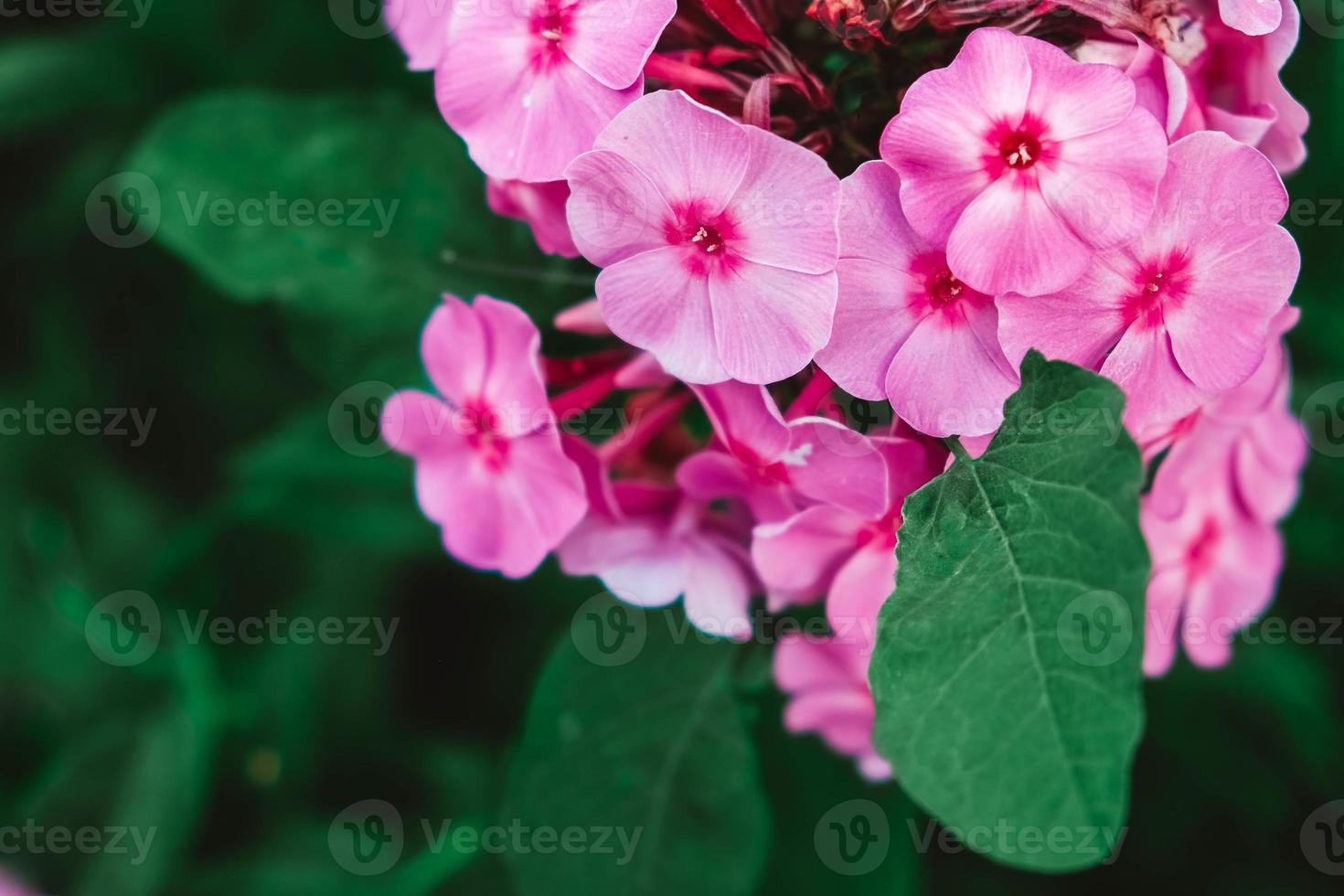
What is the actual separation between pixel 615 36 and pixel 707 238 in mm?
107

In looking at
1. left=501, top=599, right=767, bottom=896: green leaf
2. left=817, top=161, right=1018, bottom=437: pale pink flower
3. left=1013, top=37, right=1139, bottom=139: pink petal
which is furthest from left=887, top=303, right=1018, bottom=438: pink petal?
left=501, top=599, right=767, bottom=896: green leaf

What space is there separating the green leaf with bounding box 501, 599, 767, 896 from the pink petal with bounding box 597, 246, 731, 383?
33 centimetres

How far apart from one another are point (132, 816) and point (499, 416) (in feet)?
1.92

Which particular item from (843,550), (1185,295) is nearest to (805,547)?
(843,550)

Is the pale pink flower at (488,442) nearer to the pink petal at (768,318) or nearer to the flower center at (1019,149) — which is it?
the pink petal at (768,318)

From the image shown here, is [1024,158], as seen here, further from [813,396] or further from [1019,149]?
[813,396]

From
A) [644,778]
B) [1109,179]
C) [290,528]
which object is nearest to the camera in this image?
[1109,179]

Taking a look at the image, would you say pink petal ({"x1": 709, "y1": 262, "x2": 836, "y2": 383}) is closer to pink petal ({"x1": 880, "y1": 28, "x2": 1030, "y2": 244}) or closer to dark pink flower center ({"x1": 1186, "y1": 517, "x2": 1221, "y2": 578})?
pink petal ({"x1": 880, "y1": 28, "x2": 1030, "y2": 244})

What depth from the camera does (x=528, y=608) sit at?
1.04 meters

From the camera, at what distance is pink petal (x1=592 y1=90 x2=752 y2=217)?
1.64 feet

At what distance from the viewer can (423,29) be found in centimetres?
64

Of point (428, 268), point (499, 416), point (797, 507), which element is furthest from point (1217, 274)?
point (428, 268)

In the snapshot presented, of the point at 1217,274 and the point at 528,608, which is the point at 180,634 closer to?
the point at 528,608

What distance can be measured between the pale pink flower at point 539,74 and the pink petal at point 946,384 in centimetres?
19
